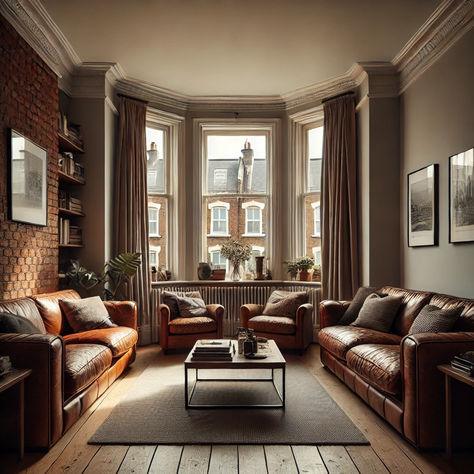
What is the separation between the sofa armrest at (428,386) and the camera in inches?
112

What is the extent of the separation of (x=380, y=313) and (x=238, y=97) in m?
3.89

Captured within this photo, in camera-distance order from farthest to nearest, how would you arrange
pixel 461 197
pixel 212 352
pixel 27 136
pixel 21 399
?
pixel 27 136 < pixel 461 197 < pixel 212 352 < pixel 21 399

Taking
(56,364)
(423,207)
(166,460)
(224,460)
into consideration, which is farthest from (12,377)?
(423,207)

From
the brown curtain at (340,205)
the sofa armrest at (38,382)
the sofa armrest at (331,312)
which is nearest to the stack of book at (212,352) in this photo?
the sofa armrest at (38,382)

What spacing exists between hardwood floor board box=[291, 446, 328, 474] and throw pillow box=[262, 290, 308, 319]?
3.01 metres

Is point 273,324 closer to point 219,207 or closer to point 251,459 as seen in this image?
point 219,207

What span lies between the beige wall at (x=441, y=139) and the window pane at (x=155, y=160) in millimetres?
3329

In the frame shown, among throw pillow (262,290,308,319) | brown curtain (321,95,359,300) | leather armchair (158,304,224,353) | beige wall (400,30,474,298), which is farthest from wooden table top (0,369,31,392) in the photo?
brown curtain (321,95,359,300)

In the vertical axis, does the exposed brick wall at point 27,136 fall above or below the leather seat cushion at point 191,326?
above

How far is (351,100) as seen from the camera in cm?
623

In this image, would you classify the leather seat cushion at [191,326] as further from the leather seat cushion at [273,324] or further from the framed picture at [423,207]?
the framed picture at [423,207]

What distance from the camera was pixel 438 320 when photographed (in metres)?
3.46

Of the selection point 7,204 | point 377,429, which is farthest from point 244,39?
point 377,429

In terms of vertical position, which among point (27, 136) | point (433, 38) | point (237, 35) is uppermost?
point (237, 35)
